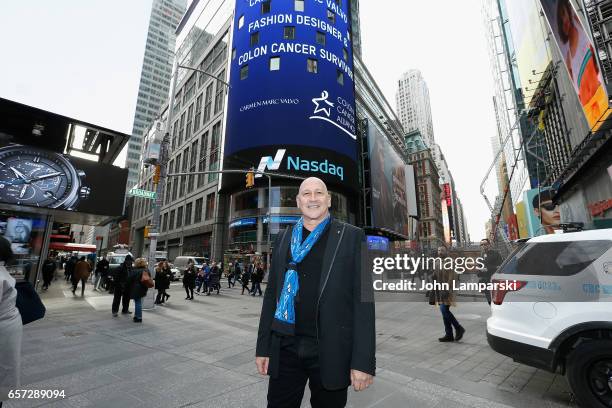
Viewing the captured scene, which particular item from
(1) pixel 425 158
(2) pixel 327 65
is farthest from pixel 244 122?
(1) pixel 425 158

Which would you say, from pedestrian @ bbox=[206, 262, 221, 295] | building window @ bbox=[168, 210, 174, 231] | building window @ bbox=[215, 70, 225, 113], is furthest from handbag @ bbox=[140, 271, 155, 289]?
building window @ bbox=[168, 210, 174, 231]

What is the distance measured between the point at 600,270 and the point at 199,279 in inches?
780

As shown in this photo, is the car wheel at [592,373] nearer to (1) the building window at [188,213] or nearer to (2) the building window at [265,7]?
(2) the building window at [265,7]

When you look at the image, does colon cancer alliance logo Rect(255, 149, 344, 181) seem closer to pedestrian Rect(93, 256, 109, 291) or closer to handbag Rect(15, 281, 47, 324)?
pedestrian Rect(93, 256, 109, 291)

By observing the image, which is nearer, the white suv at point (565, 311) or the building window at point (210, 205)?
the white suv at point (565, 311)

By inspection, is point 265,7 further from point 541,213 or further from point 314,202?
point 314,202

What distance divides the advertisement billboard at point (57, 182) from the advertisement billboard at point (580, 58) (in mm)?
17353

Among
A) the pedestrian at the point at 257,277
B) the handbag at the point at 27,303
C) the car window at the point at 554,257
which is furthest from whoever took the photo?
the pedestrian at the point at 257,277

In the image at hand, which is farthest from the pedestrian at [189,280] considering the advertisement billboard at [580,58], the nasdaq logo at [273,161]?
the advertisement billboard at [580,58]

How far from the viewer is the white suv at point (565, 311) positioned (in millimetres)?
3613

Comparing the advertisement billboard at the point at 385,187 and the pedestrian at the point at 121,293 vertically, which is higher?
the advertisement billboard at the point at 385,187

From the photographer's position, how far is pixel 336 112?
38594 millimetres

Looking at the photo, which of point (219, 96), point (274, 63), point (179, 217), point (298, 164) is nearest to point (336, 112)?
point (298, 164)

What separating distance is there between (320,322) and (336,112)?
127 feet
